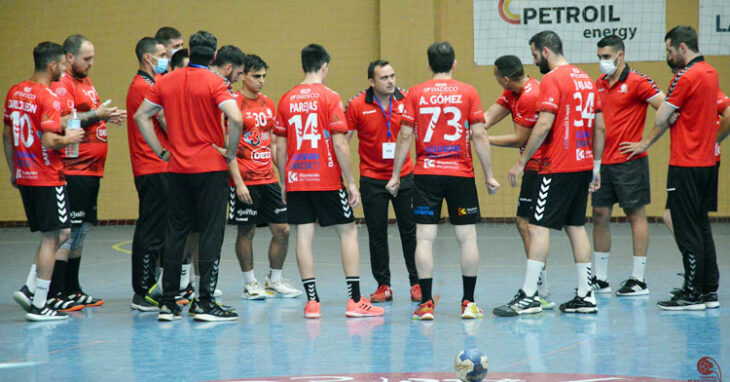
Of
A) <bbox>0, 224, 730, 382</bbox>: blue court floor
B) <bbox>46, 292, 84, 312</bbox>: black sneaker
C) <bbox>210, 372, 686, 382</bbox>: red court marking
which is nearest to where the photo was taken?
<bbox>210, 372, 686, 382</bbox>: red court marking

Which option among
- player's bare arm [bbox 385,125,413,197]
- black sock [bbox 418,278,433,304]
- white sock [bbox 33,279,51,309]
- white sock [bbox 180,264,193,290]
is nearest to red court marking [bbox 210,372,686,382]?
black sock [bbox 418,278,433,304]

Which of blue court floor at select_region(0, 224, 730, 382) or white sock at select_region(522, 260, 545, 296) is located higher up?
white sock at select_region(522, 260, 545, 296)

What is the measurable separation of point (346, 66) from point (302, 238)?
30.3 feet

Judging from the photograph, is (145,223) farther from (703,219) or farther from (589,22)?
(589,22)

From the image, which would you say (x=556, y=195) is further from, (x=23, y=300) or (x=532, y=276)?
(x=23, y=300)

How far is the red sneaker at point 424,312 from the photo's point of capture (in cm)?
669

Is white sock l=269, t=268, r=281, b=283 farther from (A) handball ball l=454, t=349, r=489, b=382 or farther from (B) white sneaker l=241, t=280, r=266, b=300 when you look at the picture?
(A) handball ball l=454, t=349, r=489, b=382

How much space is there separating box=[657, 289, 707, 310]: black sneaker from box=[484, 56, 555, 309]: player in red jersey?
973 millimetres

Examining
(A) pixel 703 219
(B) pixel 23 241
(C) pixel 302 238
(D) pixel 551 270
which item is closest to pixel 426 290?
(C) pixel 302 238

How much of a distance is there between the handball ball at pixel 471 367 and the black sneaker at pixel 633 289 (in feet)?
12.6

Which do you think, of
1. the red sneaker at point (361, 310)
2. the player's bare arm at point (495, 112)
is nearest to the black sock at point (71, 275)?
the red sneaker at point (361, 310)

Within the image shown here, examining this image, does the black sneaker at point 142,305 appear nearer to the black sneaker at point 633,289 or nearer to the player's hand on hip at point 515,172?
the player's hand on hip at point 515,172

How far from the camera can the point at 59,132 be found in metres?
6.93

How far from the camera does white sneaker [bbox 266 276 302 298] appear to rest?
8266 mm
